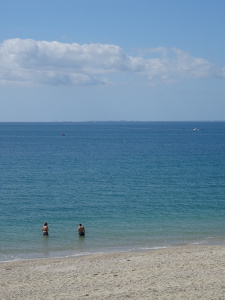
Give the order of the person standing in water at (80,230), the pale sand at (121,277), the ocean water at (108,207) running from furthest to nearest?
the person standing in water at (80,230) < the ocean water at (108,207) < the pale sand at (121,277)

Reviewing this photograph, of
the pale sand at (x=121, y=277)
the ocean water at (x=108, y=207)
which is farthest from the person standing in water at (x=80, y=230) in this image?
the pale sand at (x=121, y=277)

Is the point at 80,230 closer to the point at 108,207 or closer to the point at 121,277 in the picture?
the point at 108,207

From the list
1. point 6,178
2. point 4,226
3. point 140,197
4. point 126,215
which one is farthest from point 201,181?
point 4,226

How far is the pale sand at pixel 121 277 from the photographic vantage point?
62.2ft

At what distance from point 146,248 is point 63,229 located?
7.83 metres

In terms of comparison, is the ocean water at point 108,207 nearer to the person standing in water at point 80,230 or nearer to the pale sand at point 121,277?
the person standing in water at point 80,230

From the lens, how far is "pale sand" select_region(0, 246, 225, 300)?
19.0 meters

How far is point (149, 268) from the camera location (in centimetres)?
2294

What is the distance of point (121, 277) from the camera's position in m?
21.4

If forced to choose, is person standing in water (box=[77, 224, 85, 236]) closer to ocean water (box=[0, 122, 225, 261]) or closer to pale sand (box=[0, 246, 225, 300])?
ocean water (box=[0, 122, 225, 261])

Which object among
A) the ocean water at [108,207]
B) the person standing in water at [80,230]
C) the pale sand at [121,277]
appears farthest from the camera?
the person standing in water at [80,230]

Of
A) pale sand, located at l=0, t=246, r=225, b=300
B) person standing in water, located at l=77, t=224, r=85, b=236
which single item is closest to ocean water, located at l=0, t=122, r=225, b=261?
person standing in water, located at l=77, t=224, r=85, b=236

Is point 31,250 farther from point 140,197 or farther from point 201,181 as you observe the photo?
point 201,181

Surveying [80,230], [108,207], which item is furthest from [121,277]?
[108,207]
